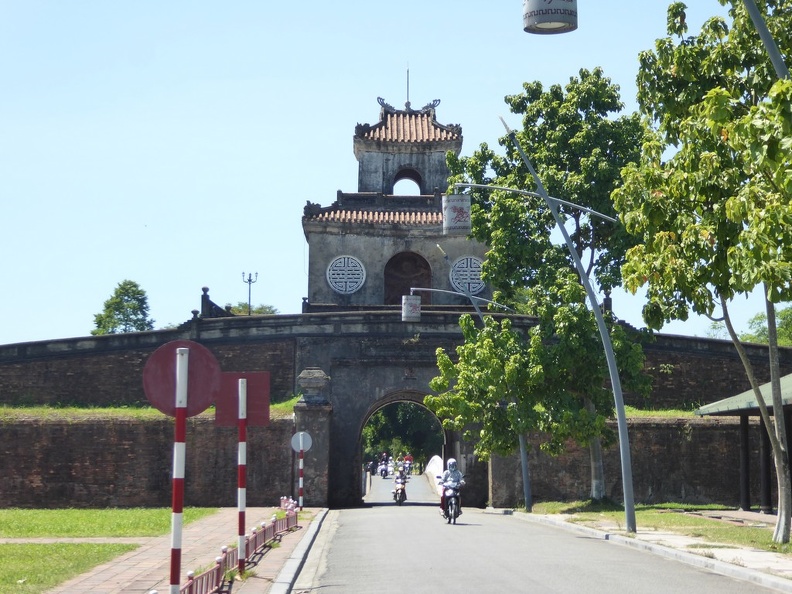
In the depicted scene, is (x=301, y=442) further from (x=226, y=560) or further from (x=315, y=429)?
(x=226, y=560)

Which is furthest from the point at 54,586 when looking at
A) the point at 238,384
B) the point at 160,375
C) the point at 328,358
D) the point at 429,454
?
the point at 429,454

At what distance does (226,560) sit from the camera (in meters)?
13.3

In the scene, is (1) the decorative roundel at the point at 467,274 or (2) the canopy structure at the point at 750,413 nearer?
(2) the canopy structure at the point at 750,413

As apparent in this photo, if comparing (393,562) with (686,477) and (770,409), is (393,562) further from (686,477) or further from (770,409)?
(686,477)

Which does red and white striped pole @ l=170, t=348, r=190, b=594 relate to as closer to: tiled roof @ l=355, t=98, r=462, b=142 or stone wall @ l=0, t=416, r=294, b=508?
stone wall @ l=0, t=416, r=294, b=508

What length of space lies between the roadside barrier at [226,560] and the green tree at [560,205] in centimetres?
1143

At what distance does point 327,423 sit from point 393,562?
20306mm

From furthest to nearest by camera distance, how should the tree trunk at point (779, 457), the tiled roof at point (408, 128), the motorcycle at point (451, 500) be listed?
the tiled roof at point (408, 128), the motorcycle at point (451, 500), the tree trunk at point (779, 457)

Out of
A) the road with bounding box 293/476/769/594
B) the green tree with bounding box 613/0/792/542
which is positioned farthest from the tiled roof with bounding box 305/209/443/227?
the green tree with bounding box 613/0/792/542

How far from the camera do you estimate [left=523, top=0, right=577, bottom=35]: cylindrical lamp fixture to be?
1280cm

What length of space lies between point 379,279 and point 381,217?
2.72 meters

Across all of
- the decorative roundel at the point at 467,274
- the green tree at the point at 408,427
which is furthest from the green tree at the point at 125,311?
the decorative roundel at the point at 467,274

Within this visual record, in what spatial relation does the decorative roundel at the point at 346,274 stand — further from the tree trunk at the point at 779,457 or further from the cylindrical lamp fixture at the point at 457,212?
the tree trunk at the point at 779,457

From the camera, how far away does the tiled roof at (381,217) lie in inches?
1943
